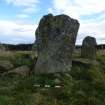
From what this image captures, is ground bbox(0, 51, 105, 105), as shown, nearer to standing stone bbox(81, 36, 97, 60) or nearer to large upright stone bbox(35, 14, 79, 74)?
large upright stone bbox(35, 14, 79, 74)

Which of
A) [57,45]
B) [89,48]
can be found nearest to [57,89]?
[57,45]

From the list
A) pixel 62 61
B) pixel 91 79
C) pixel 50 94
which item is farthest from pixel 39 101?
pixel 62 61

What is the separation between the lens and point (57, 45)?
17.8 metres

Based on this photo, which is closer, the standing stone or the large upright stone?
the large upright stone

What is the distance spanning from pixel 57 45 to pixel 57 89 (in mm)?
3651

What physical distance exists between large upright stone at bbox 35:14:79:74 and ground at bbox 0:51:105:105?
0.64 m

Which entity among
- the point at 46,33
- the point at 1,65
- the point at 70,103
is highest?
the point at 46,33

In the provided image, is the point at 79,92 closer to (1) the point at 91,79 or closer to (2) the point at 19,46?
(1) the point at 91,79

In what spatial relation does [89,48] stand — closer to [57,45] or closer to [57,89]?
[57,45]

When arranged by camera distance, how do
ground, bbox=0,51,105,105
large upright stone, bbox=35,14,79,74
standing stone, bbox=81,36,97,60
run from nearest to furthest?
ground, bbox=0,51,105,105, large upright stone, bbox=35,14,79,74, standing stone, bbox=81,36,97,60

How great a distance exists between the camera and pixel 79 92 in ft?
46.9

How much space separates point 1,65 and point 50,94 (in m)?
4.23

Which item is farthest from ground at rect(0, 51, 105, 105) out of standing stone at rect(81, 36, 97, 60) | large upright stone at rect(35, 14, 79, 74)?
standing stone at rect(81, 36, 97, 60)

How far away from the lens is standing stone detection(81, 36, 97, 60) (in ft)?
70.9
